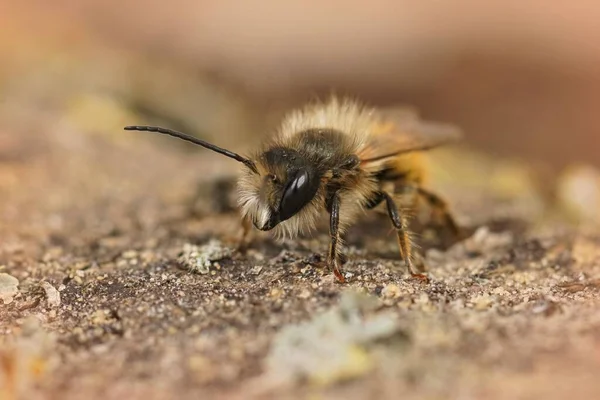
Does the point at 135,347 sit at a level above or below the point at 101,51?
below

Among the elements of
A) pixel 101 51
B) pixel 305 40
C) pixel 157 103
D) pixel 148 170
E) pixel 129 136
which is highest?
pixel 305 40

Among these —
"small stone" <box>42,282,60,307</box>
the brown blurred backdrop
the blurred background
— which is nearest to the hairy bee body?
"small stone" <box>42,282,60,307</box>

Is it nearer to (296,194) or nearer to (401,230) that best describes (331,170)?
(296,194)


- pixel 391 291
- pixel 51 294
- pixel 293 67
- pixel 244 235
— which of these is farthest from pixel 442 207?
pixel 293 67

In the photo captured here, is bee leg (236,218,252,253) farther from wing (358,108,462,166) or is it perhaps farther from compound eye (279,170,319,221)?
wing (358,108,462,166)

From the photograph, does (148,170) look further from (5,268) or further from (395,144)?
(395,144)

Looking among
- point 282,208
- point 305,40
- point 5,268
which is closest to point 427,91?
point 305,40

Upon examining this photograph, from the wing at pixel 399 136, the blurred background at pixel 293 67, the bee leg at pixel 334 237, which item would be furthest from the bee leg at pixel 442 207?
the blurred background at pixel 293 67
